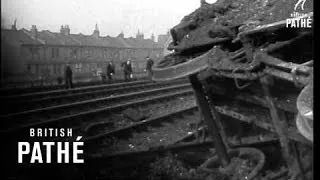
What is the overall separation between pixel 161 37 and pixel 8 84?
34.6 metres

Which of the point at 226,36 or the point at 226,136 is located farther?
the point at 226,136

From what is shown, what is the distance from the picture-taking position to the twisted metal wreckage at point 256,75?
3859 mm

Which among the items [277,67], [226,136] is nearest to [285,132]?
[277,67]

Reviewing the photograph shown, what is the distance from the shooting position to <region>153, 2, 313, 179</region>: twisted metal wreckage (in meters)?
3.86

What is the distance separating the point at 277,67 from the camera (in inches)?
148

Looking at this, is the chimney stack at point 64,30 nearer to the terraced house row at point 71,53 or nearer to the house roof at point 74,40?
the terraced house row at point 71,53

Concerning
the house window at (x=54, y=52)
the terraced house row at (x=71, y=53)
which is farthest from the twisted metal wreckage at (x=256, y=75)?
the house window at (x=54, y=52)

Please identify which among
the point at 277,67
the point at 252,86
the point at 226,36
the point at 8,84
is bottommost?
the point at 8,84

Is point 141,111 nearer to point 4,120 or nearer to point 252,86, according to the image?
point 4,120
